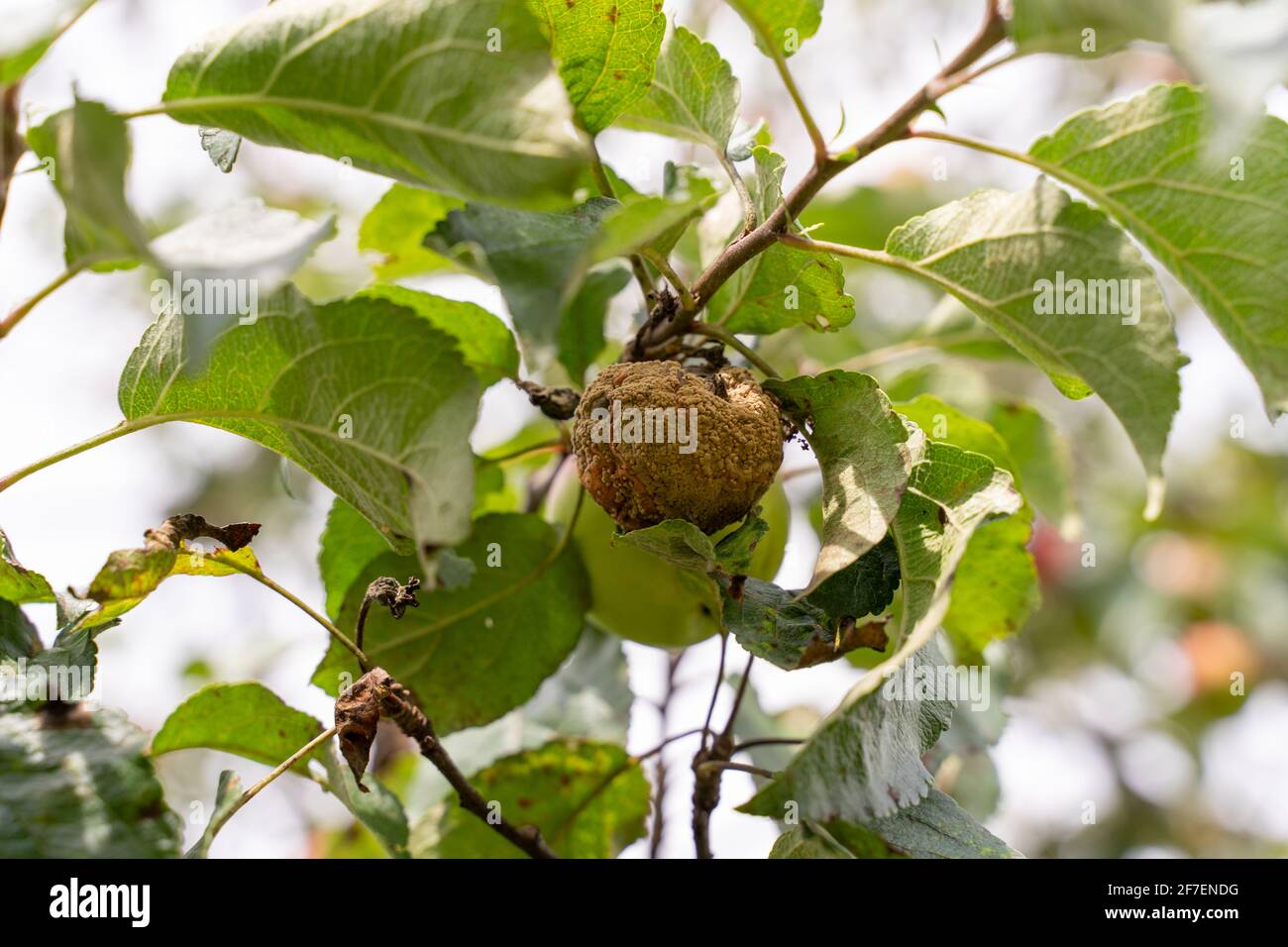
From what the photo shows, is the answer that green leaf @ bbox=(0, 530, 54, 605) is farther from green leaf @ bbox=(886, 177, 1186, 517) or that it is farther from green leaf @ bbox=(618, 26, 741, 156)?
green leaf @ bbox=(886, 177, 1186, 517)

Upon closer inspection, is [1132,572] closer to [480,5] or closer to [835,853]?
[835,853]

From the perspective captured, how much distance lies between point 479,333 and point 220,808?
52 cm

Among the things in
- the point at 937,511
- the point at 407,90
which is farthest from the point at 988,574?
the point at 407,90

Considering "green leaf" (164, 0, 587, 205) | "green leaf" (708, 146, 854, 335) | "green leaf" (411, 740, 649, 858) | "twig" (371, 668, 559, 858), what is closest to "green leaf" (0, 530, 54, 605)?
"twig" (371, 668, 559, 858)

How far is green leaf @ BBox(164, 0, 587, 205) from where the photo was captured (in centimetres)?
69

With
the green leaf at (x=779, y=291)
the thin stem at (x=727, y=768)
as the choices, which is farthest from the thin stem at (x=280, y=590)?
the green leaf at (x=779, y=291)

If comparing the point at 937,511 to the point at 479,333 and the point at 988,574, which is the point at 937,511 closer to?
the point at 988,574

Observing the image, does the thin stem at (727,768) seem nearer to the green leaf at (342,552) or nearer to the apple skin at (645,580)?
the apple skin at (645,580)

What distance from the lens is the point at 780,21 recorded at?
87cm

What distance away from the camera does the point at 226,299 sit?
2.38 feet

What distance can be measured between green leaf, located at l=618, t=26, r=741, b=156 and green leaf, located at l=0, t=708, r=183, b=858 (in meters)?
0.64

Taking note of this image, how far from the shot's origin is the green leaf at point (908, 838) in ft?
2.78

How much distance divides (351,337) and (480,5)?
254 millimetres
